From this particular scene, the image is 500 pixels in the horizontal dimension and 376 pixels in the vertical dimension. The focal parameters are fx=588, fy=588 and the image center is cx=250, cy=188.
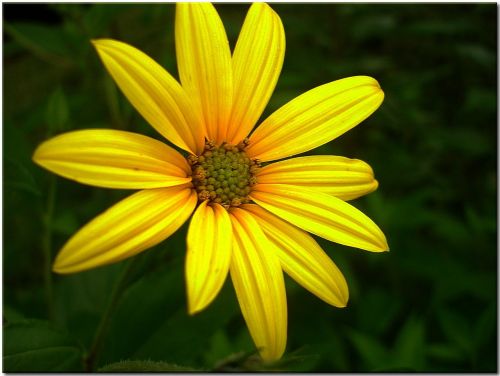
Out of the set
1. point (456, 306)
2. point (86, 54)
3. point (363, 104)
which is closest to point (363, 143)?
point (456, 306)

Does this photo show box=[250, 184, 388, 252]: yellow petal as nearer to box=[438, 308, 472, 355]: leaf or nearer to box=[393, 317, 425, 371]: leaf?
box=[393, 317, 425, 371]: leaf

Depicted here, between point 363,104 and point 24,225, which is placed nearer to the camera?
point 363,104

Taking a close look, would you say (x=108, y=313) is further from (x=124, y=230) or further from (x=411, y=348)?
(x=411, y=348)

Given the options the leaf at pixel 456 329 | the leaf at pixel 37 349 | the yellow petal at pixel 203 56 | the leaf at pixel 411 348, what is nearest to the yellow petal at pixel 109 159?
the yellow petal at pixel 203 56

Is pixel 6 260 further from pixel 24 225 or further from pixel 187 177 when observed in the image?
pixel 187 177

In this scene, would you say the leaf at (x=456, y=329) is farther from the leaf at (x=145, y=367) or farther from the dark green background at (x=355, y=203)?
the leaf at (x=145, y=367)

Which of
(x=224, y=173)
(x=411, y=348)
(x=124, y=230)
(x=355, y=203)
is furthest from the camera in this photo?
(x=355, y=203)

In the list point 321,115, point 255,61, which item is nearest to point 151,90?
point 255,61

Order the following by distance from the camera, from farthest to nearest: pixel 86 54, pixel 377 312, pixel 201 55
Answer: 1. pixel 377 312
2. pixel 86 54
3. pixel 201 55
